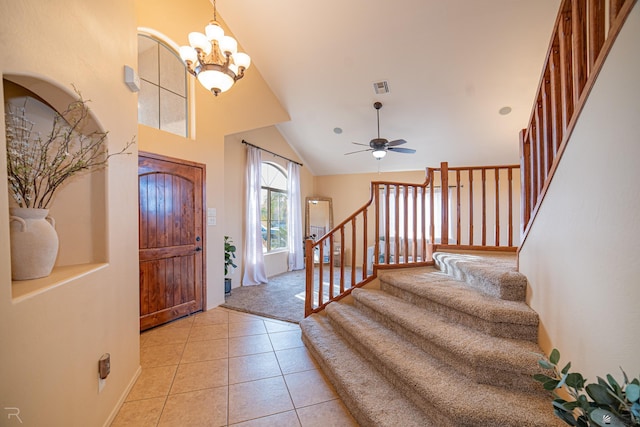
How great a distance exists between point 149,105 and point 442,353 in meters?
3.95

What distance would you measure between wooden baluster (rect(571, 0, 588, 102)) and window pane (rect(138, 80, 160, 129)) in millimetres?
3833

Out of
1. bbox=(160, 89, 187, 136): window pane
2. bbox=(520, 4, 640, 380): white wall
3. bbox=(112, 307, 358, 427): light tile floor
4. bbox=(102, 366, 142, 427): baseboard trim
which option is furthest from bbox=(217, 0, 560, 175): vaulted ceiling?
bbox=(102, 366, 142, 427): baseboard trim

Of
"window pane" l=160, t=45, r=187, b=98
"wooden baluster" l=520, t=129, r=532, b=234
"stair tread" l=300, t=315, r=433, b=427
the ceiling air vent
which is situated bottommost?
"stair tread" l=300, t=315, r=433, b=427

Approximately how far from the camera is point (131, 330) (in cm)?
203

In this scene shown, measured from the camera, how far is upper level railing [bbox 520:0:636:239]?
112 cm

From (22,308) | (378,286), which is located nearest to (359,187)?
(378,286)

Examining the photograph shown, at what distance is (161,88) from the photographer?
332 centimetres

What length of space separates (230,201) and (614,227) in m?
4.63

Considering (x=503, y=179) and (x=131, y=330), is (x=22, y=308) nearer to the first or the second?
(x=131, y=330)

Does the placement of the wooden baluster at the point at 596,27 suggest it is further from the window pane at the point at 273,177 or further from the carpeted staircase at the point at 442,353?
the window pane at the point at 273,177

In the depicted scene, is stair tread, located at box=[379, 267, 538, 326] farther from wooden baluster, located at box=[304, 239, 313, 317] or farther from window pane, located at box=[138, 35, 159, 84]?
window pane, located at box=[138, 35, 159, 84]

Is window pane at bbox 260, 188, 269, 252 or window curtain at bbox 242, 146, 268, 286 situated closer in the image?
window curtain at bbox 242, 146, 268, 286

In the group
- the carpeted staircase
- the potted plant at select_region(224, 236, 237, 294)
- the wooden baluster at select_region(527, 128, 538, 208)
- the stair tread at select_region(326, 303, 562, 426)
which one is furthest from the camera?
the potted plant at select_region(224, 236, 237, 294)

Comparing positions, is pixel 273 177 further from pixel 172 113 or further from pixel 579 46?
pixel 579 46
